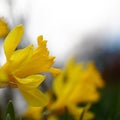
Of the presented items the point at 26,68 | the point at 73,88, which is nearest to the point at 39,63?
the point at 26,68

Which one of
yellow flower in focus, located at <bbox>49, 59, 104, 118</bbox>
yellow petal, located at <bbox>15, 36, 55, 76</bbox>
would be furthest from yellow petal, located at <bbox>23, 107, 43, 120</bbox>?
yellow petal, located at <bbox>15, 36, 55, 76</bbox>

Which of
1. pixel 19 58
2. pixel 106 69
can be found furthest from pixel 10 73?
pixel 106 69

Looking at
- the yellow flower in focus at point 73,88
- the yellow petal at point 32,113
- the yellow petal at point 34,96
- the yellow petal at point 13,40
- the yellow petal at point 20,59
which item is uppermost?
the yellow petal at point 13,40

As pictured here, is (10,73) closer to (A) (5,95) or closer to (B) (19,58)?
(B) (19,58)

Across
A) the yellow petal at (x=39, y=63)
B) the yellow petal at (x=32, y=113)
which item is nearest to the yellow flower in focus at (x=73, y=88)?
the yellow petal at (x=32, y=113)

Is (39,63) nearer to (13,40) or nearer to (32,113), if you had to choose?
(13,40)

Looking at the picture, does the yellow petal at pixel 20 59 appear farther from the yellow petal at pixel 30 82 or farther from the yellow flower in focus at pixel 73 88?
the yellow flower in focus at pixel 73 88

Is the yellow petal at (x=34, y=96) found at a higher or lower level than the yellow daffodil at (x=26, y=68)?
lower
